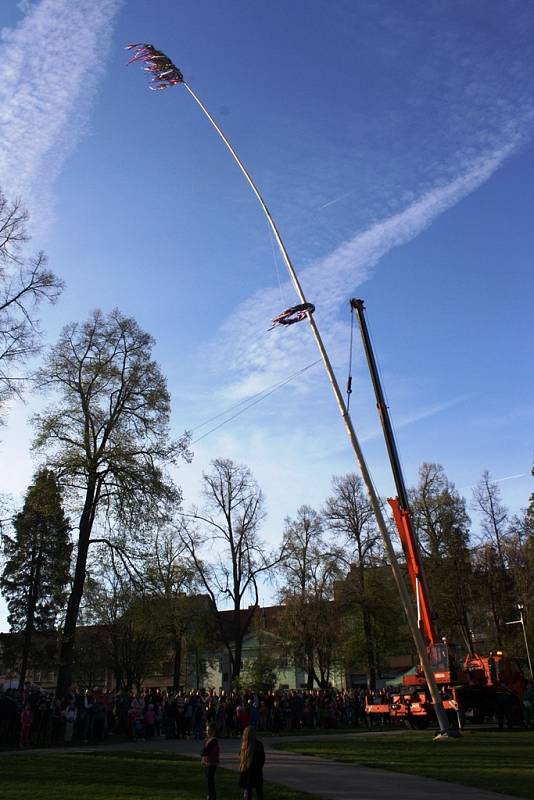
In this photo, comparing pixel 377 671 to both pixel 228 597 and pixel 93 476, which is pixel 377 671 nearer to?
pixel 228 597

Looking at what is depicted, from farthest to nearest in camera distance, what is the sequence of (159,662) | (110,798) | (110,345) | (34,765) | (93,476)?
1. (159,662)
2. (110,345)
3. (93,476)
4. (34,765)
5. (110,798)

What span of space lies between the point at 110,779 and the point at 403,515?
13.5 metres

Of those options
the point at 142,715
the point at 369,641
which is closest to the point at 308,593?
the point at 369,641

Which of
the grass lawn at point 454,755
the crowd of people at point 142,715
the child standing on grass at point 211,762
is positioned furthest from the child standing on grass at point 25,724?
the child standing on grass at point 211,762

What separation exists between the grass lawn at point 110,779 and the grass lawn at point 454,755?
318cm

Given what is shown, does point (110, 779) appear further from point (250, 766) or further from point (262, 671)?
point (262, 671)

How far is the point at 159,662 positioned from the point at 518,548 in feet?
129

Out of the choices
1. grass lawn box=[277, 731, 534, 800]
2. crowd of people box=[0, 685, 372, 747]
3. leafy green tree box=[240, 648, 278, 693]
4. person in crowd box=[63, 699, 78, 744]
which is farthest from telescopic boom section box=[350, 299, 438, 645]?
leafy green tree box=[240, 648, 278, 693]

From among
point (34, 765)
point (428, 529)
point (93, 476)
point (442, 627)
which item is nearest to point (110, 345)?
point (93, 476)

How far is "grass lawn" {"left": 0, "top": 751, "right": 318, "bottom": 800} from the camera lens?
10.5 metres

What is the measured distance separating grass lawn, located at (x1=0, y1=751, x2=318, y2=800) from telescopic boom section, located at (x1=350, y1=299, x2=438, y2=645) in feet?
31.3

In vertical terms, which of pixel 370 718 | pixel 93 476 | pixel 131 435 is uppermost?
pixel 131 435

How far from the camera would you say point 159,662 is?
7056cm

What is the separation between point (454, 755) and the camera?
610 inches
